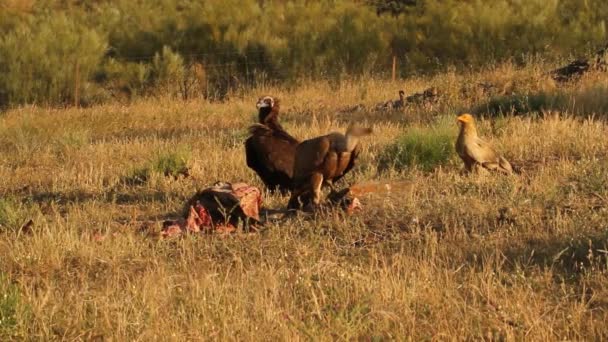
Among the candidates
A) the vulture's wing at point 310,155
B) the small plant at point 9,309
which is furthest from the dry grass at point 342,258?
the vulture's wing at point 310,155

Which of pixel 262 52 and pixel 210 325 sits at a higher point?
pixel 210 325

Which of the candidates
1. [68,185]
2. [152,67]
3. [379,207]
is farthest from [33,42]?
[379,207]

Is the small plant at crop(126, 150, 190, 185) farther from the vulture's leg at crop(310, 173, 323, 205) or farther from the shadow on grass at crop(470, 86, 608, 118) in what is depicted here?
the shadow on grass at crop(470, 86, 608, 118)

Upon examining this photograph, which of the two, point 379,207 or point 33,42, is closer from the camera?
point 379,207

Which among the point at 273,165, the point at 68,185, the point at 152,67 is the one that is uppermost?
the point at 273,165

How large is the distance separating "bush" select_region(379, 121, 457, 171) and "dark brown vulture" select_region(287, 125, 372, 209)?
1.78m

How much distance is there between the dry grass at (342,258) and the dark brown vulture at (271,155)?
399 millimetres

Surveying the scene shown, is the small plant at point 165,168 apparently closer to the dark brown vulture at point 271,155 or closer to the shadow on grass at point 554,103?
the dark brown vulture at point 271,155

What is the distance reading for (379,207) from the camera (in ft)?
21.8

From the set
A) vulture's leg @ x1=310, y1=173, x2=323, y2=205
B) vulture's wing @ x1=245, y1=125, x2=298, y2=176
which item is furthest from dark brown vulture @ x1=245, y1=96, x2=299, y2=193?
vulture's leg @ x1=310, y1=173, x2=323, y2=205

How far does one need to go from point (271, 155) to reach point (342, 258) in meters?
2.65

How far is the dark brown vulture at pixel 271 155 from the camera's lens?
787cm

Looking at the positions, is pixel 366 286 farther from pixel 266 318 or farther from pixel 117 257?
pixel 117 257

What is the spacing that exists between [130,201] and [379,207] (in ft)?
8.85
